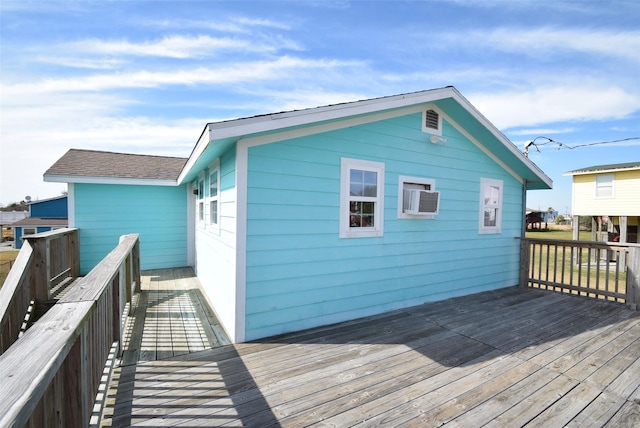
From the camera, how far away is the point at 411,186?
5035mm

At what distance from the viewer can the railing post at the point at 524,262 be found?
21.4 ft

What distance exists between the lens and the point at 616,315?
15.5 feet

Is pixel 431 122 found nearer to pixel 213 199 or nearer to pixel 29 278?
pixel 213 199

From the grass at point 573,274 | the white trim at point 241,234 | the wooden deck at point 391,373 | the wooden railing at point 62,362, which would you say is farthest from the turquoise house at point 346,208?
the wooden railing at point 62,362

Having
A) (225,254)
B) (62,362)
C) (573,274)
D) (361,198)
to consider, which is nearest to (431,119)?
(361,198)

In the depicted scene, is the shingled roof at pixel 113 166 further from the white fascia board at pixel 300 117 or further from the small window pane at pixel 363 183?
the small window pane at pixel 363 183

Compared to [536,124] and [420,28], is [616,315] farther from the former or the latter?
[536,124]

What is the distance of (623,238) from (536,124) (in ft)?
22.0

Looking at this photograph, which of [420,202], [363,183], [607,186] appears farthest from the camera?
[607,186]

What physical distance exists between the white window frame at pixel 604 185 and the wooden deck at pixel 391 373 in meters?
14.2

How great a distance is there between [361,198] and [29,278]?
4.66 metres

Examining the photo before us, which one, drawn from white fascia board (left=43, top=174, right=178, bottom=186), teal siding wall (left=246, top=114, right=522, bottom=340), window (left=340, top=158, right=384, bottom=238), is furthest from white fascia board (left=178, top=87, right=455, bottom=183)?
white fascia board (left=43, top=174, right=178, bottom=186)

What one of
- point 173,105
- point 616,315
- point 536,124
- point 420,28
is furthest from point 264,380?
point 536,124

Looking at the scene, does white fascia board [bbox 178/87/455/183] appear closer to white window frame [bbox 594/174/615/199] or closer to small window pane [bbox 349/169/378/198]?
small window pane [bbox 349/169/378/198]
